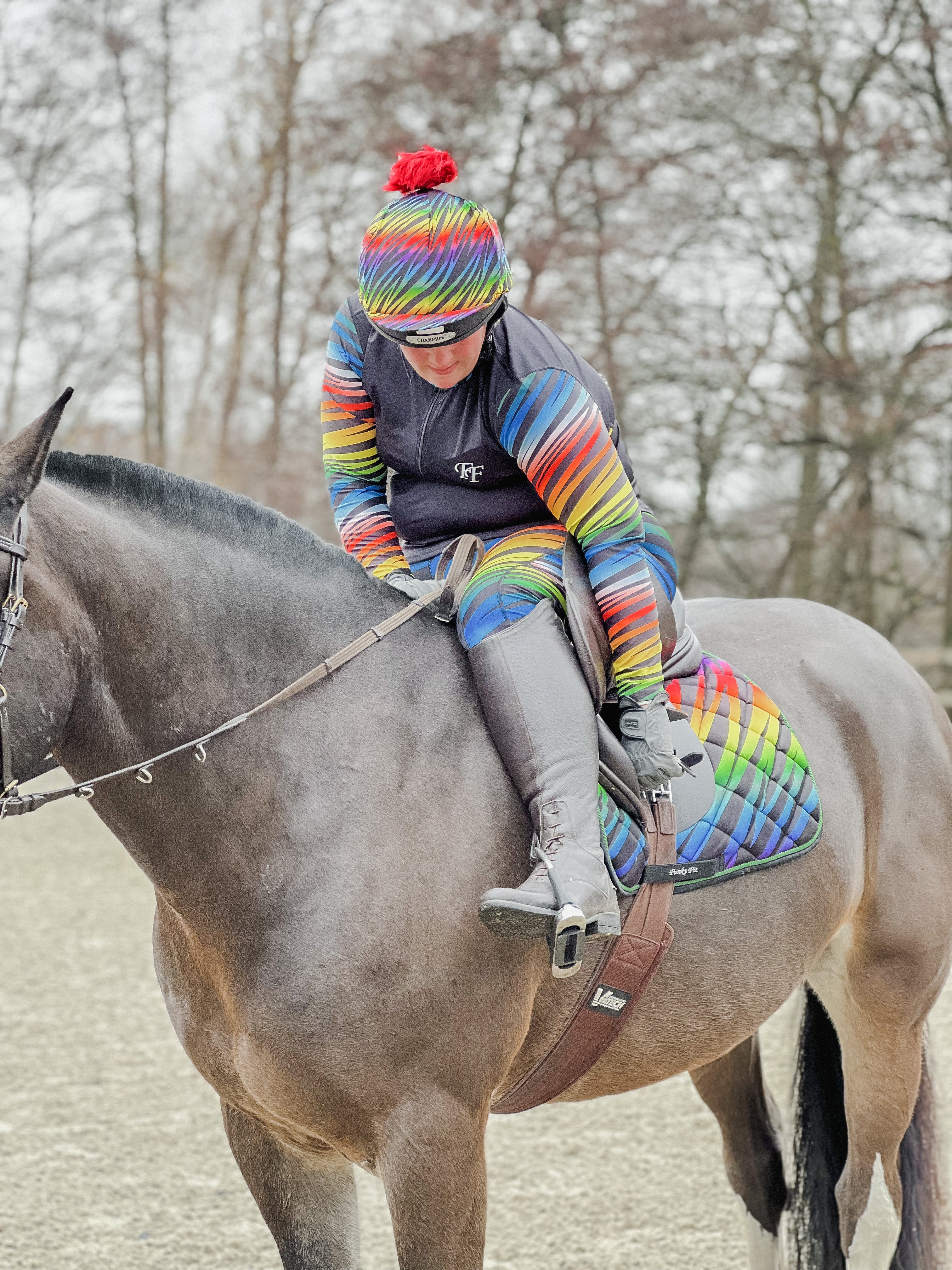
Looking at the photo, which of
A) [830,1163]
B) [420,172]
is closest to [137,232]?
[420,172]

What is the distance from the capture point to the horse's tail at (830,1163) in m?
2.95

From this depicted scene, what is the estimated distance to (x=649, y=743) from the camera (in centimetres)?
216

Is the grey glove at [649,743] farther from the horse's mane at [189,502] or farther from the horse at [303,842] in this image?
the horse's mane at [189,502]

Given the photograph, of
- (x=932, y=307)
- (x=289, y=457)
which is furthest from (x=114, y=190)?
(x=932, y=307)

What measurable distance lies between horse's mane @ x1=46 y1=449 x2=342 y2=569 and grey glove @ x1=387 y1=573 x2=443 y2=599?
0.16 m

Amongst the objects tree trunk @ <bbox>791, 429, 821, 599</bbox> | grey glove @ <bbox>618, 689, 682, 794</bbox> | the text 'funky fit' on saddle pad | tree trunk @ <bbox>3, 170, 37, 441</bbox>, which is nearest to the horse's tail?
the text 'funky fit' on saddle pad

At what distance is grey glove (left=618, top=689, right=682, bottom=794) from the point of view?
216cm

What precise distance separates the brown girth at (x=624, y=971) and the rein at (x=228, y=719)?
56cm

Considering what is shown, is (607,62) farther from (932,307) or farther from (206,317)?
(206,317)

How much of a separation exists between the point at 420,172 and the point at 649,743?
3.56 feet

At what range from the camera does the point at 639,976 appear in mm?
2230

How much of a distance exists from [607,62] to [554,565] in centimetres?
1062

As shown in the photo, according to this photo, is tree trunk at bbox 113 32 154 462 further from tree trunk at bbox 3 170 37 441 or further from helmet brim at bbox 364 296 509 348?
helmet brim at bbox 364 296 509 348

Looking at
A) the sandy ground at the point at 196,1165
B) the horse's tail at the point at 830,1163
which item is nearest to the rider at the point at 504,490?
the horse's tail at the point at 830,1163
